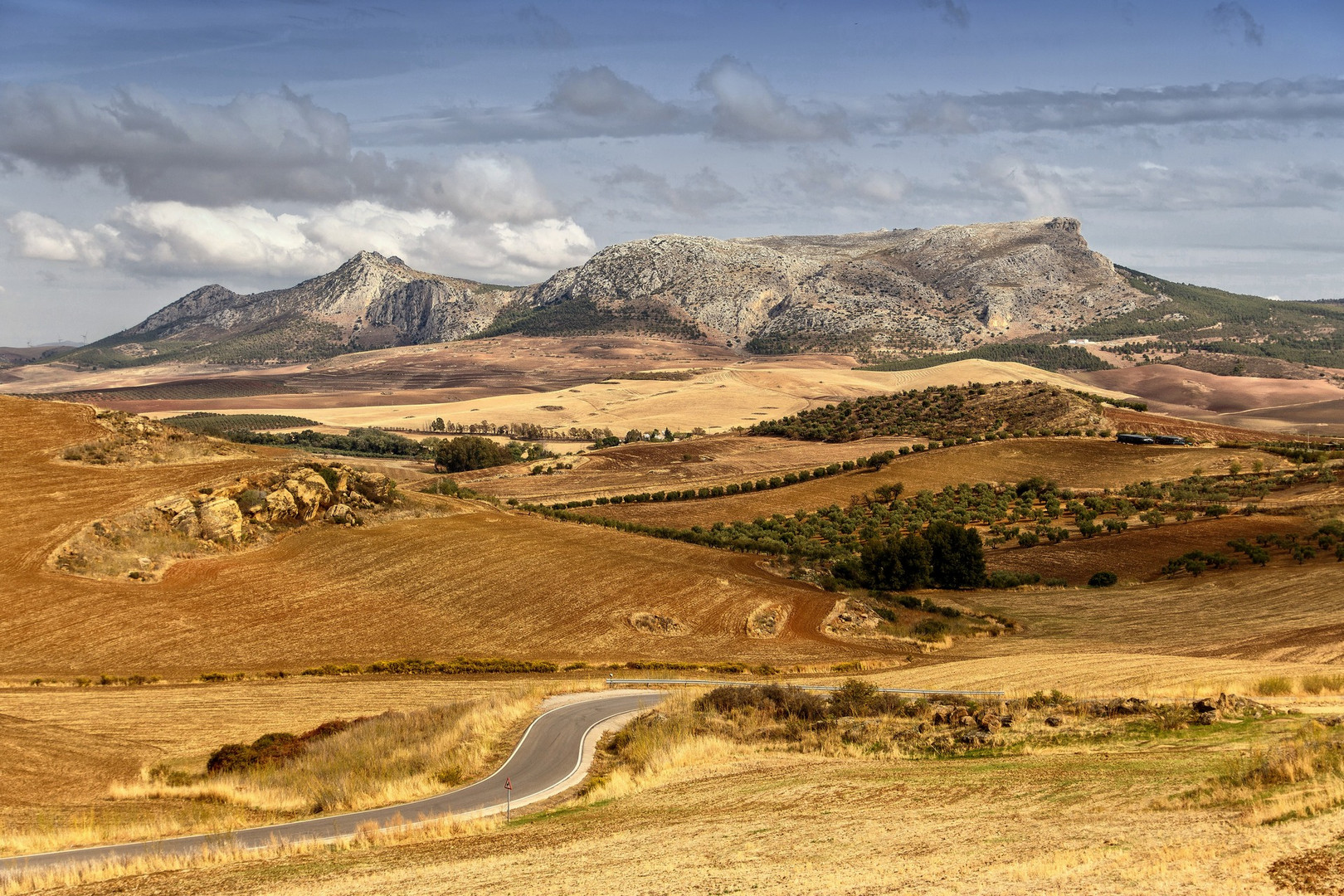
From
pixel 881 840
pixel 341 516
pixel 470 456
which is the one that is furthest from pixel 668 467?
pixel 881 840

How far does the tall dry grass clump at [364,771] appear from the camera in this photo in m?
25.2

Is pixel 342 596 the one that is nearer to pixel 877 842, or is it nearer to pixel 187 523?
pixel 187 523

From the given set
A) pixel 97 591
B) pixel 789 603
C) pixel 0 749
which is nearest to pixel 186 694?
pixel 0 749

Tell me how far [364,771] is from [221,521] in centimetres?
3618

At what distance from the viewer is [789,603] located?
187 ft

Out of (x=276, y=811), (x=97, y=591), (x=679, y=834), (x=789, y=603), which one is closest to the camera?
(x=679, y=834)

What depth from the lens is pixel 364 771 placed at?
89.1ft

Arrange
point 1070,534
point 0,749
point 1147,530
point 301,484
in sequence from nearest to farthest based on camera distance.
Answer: point 0,749 → point 301,484 → point 1147,530 → point 1070,534

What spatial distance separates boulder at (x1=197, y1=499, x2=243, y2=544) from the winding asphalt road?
30.5 m

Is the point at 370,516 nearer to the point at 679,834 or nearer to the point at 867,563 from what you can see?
the point at 867,563

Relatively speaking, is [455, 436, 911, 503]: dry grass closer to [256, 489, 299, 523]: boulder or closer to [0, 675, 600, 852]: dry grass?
[256, 489, 299, 523]: boulder

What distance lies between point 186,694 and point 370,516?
28.7 metres

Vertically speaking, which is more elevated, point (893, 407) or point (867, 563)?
point (893, 407)

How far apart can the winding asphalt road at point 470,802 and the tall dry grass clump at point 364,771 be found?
2.67 ft
